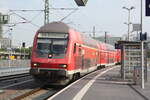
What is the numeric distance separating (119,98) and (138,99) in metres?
0.76

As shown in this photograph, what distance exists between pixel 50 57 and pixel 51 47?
584 millimetres

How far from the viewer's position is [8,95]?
15719 mm

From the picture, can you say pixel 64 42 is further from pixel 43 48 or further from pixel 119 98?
pixel 119 98

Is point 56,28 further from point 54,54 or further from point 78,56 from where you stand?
point 78,56

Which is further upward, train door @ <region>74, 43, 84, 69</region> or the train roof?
the train roof

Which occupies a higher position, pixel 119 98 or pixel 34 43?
pixel 34 43

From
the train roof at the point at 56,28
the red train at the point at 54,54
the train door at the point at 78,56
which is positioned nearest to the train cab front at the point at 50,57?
the red train at the point at 54,54

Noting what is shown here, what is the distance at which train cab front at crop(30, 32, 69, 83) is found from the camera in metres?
17.6

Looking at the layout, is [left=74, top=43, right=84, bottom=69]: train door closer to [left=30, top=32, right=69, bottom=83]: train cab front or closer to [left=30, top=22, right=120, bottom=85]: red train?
[left=30, top=22, right=120, bottom=85]: red train

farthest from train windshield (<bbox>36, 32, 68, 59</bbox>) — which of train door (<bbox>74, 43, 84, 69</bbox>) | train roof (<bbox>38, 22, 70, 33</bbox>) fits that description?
train door (<bbox>74, 43, 84, 69</bbox>)

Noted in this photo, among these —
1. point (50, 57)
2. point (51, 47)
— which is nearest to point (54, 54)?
point (50, 57)

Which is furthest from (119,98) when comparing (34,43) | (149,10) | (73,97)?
(34,43)

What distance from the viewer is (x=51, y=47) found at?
1805cm

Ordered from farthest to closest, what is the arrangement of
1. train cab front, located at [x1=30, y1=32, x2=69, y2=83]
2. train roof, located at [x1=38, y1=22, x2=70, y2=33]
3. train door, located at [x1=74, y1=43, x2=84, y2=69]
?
train door, located at [x1=74, y1=43, x2=84, y2=69] → train roof, located at [x1=38, y1=22, x2=70, y2=33] → train cab front, located at [x1=30, y1=32, x2=69, y2=83]
